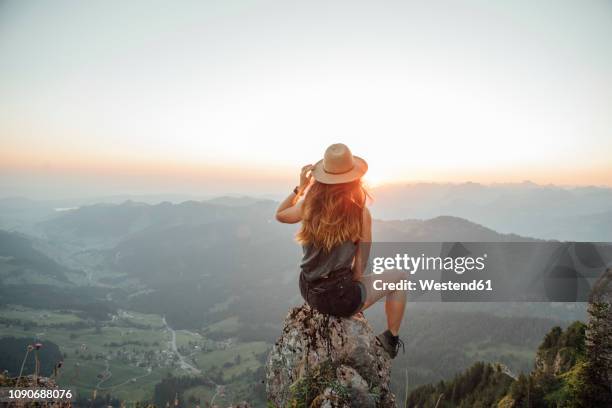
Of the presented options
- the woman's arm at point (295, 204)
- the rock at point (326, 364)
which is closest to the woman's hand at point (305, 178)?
the woman's arm at point (295, 204)

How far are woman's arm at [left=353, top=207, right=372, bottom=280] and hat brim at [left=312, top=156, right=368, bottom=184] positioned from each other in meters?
0.71

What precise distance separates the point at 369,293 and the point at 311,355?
5.73 ft

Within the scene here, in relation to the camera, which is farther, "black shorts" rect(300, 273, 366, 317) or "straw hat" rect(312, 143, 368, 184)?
"black shorts" rect(300, 273, 366, 317)

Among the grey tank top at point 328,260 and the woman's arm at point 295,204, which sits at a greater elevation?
the woman's arm at point 295,204

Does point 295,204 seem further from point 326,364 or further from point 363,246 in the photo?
point 326,364

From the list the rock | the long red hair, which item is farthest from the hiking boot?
the long red hair

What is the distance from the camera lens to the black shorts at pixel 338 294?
6.75 meters

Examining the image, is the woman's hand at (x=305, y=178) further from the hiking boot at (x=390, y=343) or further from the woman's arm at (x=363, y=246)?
the hiking boot at (x=390, y=343)

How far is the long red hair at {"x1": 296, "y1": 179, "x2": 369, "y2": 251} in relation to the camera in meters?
6.48

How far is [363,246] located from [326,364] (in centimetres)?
242

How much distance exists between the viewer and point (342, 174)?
21.8 ft

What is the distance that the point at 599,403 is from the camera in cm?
846

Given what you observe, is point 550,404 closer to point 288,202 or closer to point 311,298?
point 311,298

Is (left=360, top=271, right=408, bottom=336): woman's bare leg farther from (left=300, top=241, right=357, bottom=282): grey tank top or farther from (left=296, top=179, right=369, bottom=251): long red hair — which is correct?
(left=296, top=179, right=369, bottom=251): long red hair
